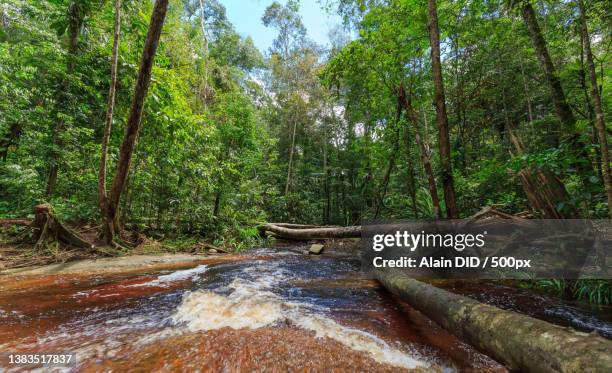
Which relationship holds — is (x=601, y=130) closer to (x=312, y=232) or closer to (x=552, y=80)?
(x=552, y=80)

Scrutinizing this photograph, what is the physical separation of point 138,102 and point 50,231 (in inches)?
136

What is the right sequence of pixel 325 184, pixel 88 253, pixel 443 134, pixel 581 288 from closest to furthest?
1. pixel 581 288
2. pixel 443 134
3. pixel 88 253
4. pixel 325 184

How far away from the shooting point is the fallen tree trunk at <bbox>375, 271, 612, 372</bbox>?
119 cm

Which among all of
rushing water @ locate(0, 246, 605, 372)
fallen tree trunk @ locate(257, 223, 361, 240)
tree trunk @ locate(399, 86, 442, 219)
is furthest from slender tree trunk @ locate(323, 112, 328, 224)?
rushing water @ locate(0, 246, 605, 372)

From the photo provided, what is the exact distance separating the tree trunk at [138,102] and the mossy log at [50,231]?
26.0 inches

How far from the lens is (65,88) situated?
7.76 metres

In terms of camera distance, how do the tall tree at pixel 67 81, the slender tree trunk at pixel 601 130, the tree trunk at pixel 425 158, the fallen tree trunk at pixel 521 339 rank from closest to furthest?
the fallen tree trunk at pixel 521 339 → the slender tree trunk at pixel 601 130 → the tree trunk at pixel 425 158 → the tall tree at pixel 67 81

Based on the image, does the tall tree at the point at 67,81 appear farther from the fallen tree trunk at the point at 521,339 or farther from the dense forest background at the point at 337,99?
the fallen tree trunk at the point at 521,339

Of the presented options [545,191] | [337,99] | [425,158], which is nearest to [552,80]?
[425,158]

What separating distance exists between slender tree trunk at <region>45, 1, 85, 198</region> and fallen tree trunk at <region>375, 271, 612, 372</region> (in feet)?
32.6

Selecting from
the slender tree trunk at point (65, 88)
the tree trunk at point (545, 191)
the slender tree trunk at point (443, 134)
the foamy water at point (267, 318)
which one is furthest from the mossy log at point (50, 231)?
the tree trunk at point (545, 191)

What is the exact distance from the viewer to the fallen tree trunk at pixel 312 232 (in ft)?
30.1

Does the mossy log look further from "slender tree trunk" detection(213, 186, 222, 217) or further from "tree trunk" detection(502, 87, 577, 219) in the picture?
"tree trunk" detection(502, 87, 577, 219)

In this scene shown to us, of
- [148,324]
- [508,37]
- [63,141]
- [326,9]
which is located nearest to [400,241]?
[148,324]
